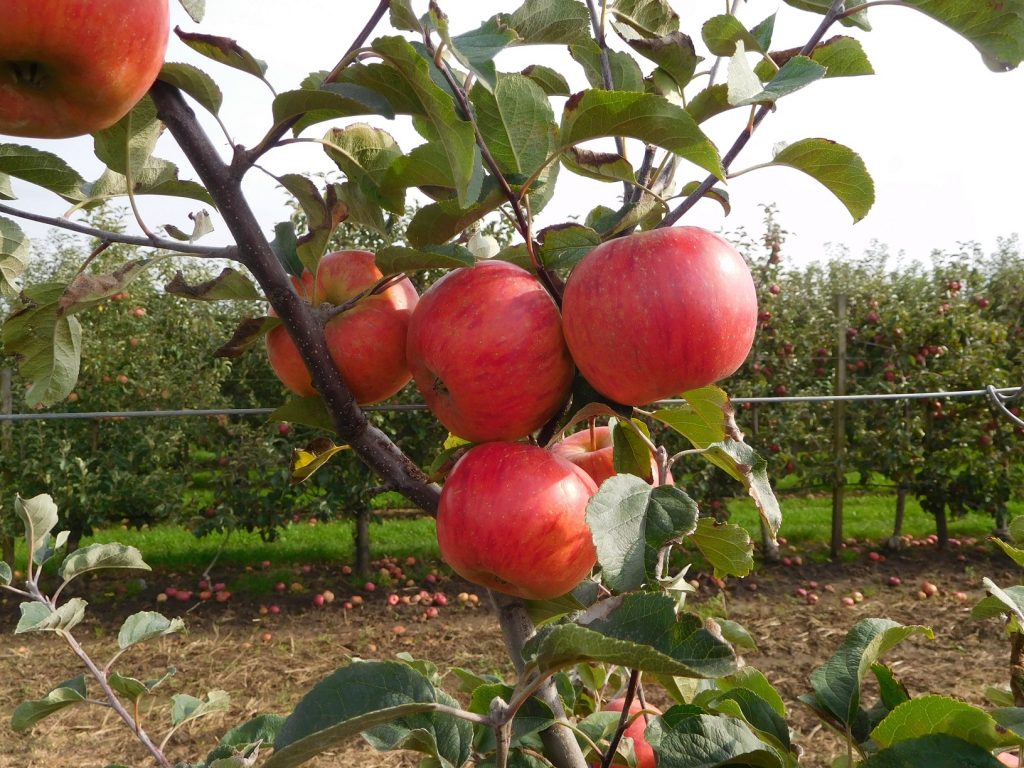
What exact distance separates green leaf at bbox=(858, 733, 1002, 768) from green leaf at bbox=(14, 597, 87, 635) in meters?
0.99

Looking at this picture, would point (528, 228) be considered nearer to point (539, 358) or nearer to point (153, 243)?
point (539, 358)

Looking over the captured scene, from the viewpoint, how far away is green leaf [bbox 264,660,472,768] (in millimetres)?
401

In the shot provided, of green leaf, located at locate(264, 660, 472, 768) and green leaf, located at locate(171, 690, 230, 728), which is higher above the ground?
green leaf, located at locate(264, 660, 472, 768)

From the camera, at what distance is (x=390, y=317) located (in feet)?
2.20

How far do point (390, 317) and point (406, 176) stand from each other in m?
0.13

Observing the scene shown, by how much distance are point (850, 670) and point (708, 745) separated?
0.17 m

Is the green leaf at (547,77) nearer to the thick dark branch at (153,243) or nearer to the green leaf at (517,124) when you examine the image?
the green leaf at (517,124)

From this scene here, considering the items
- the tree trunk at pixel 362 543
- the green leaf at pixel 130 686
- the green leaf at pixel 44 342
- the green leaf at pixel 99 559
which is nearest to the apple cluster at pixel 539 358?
the green leaf at pixel 44 342

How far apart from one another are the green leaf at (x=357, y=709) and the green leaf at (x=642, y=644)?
81 millimetres

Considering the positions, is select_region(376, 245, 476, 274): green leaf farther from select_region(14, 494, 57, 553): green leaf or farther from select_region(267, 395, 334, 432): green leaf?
select_region(14, 494, 57, 553): green leaf

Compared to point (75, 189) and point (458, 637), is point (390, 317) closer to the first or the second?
point (75, 189)

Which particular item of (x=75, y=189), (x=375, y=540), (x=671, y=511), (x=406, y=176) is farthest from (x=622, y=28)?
(x=375, y=540)

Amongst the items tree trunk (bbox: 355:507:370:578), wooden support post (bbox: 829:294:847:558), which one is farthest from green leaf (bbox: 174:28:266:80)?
wooden support post (bbox: 829:294:847:558)

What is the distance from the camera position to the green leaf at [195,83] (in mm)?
537
